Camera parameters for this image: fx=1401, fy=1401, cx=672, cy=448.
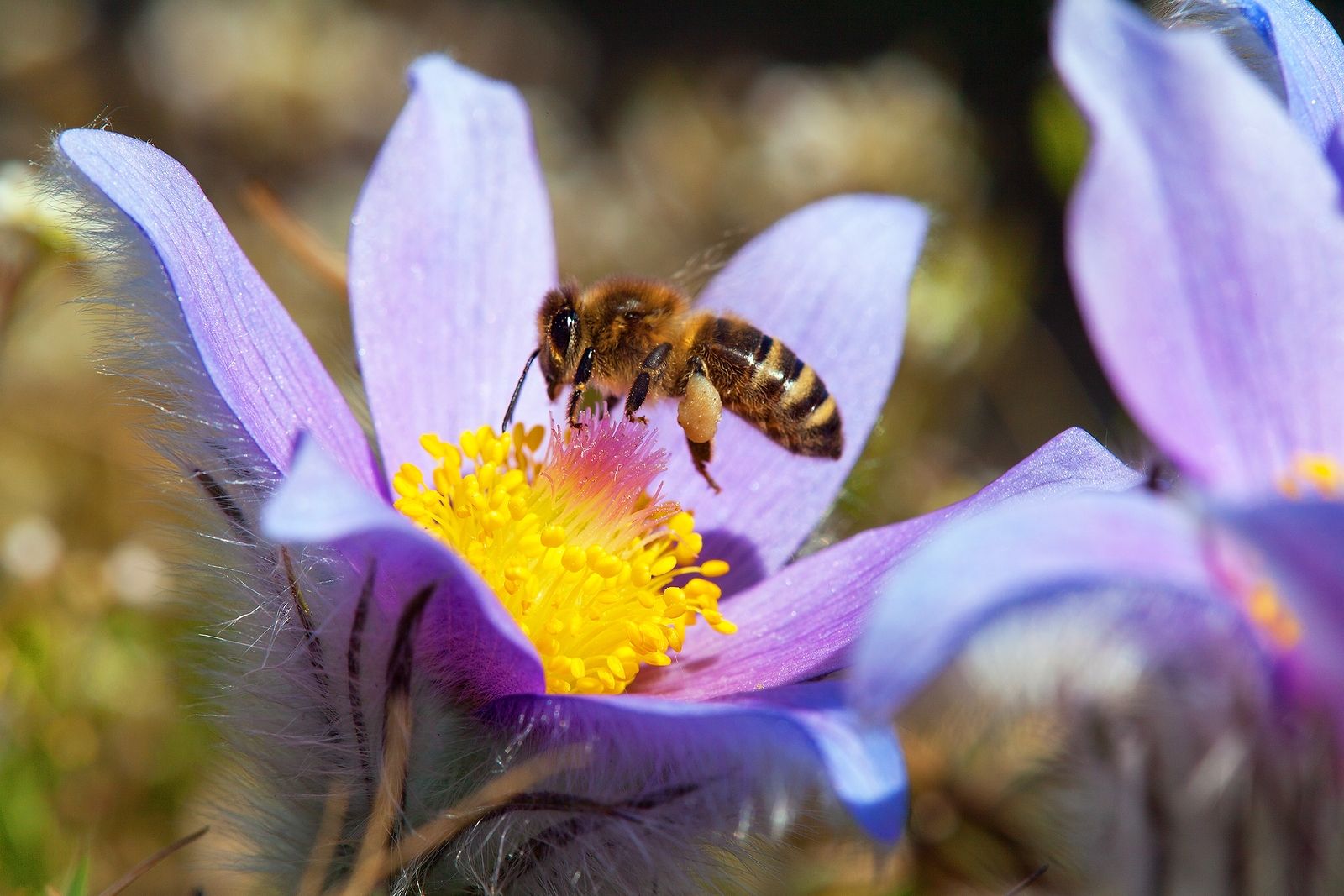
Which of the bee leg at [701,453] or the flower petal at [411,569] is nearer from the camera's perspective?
the flower petal at [411,569]

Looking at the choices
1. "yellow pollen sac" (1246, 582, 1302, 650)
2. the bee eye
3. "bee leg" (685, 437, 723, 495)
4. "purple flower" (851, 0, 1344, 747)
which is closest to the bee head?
the bee eye

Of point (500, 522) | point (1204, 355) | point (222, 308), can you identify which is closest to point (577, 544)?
point (500, 522)

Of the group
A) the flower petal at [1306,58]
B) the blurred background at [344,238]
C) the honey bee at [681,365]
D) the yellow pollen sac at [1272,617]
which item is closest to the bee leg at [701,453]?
the honey bee at [681,365]

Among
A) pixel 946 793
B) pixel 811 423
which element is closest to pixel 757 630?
pixel 811 423

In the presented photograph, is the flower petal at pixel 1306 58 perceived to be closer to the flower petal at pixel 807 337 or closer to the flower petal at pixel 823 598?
the flower petal at pixel 823 598

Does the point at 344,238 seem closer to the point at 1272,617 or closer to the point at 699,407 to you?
the point at 699,407

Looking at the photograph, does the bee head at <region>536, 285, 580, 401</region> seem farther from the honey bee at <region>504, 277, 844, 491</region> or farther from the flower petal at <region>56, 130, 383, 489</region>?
the flower petal at <region>56, 130, 383, 489</region>

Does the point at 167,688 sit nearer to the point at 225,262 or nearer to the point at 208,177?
the point at 225,262
